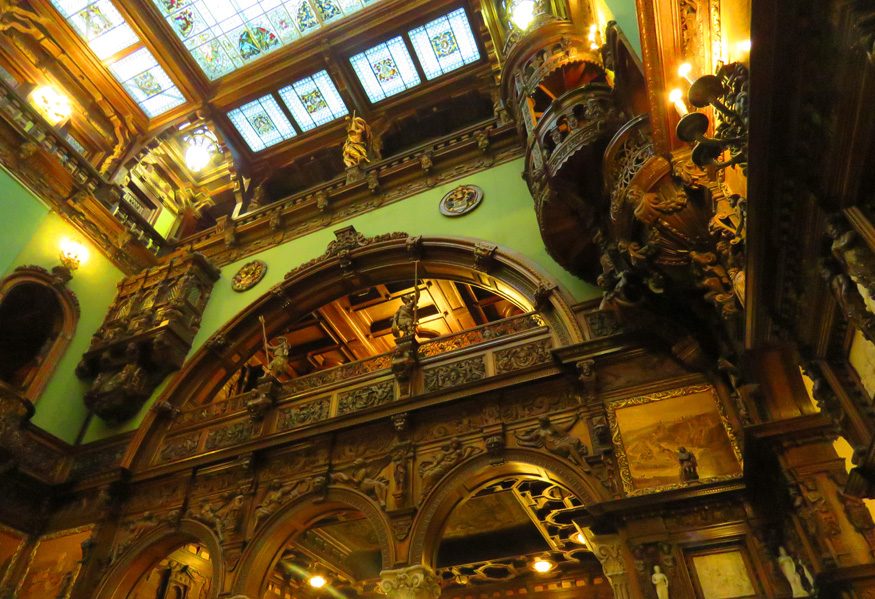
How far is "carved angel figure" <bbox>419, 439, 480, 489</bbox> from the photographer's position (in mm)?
6730

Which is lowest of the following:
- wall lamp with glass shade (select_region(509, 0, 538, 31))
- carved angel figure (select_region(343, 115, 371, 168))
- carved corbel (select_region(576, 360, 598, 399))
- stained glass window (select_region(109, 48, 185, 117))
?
carved corbel (select_region(576, 360, 598, 399))

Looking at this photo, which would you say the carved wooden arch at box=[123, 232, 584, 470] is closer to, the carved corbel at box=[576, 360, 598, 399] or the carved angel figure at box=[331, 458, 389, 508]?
the carved corbel at box=[576, 360, 598, 399]

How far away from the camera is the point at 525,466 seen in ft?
21.2

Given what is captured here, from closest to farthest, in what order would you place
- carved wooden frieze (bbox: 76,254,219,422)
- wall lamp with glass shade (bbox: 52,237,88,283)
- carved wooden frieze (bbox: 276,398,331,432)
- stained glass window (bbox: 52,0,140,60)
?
1. carved wooden frieze (bbox: 276,398,331,432)
2. carved wooden frieze (bbox: 76,254,219,422)
3. wall lamp with glass shade (bbox: 52,237,88,283)
4. stained glass window (bbox: 52,0,140,60)

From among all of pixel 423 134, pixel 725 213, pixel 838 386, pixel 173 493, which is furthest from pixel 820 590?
pixel 423 134

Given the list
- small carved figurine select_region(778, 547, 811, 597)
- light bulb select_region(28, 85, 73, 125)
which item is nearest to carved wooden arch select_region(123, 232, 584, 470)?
small carved figurine select_region(778, 547, 811, 597)

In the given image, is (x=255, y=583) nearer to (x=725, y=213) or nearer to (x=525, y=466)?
(x=525, y=466)

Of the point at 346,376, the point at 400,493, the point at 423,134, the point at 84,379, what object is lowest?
the point at 400,493

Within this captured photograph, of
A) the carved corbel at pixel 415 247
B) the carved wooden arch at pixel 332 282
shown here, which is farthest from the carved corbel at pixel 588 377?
the carved corbel at pixel 415 247

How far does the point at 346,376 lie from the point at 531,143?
450 cm

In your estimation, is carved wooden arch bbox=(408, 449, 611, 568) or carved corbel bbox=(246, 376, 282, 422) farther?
carved corbel bbox=(246, 376, 282, 422)

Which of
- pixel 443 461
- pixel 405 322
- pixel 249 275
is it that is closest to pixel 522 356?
pixel 443 461

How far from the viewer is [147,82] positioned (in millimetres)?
13422

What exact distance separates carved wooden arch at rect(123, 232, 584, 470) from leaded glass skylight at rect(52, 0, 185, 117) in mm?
6801
